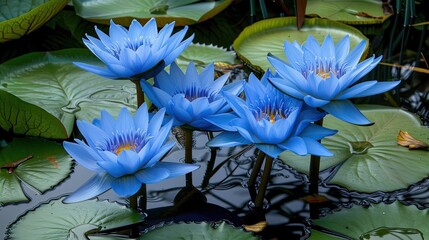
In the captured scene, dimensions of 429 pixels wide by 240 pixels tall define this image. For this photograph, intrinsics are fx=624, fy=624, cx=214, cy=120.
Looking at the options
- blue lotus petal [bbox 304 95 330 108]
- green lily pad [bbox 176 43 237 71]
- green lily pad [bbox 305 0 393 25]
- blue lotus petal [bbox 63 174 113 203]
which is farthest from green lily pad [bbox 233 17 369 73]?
blue lotus petal [bbox 63 174 113 203]

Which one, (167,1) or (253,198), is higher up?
(167,1)

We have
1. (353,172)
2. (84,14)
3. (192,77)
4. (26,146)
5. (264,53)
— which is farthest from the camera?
(84,14)

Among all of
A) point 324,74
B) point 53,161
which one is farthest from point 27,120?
point 324,74

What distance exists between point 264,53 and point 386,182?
2.78 ft

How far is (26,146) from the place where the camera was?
1.60 meters

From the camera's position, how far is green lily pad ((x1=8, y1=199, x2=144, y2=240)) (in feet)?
3.97

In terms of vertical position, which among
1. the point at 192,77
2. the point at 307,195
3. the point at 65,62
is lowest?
the point at 307,195

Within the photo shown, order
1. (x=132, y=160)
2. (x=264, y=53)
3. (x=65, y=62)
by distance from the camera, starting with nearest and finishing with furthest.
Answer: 1. (x=132, y=160)
2. (x=65, y=62)
3. (x=264, y=53)

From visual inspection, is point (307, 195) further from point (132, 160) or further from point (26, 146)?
point (26, 146)

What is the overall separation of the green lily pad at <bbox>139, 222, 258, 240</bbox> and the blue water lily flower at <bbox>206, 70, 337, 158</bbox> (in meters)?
0.17

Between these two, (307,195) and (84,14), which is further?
(84,14)

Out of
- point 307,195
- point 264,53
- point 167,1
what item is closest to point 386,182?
point 307,195

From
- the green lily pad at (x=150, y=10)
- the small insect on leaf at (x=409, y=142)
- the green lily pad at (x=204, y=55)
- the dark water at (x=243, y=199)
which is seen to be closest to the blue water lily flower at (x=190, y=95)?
the dark water at (x=243, y=199)

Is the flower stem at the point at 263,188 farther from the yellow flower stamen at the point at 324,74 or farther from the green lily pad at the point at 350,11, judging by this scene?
the green lily pad at the point at 350,11
